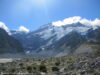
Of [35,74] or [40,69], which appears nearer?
[35,74]

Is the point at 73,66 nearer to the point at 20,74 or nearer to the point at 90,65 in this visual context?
the point at 90,65

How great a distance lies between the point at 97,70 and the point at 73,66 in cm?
810

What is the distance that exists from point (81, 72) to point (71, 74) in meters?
1.55

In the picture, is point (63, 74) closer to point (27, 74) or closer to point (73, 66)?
point (73, 66)

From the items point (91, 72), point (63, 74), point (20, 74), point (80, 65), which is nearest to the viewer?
point (91, 72)

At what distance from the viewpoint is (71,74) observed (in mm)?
35656

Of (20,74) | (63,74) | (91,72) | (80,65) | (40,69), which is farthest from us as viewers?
(40,69)

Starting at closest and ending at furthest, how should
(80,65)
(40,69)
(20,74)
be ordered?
(80,65), (20,74), (40,69)

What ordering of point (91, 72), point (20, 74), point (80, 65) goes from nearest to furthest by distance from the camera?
point (91, 72), point (80, 65), point (20, 74)

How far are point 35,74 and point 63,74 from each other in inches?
302

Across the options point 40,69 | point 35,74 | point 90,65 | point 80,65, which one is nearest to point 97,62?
point 90,65

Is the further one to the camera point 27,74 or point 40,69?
point 40,69

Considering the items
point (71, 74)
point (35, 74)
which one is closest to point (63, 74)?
point (71, 74)

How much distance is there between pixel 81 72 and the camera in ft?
115
